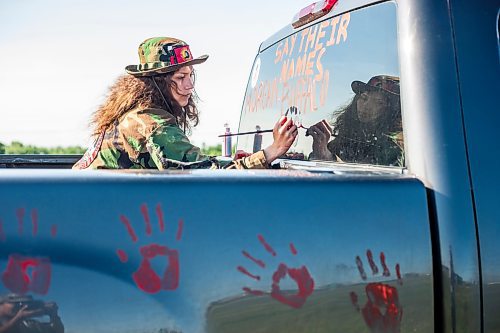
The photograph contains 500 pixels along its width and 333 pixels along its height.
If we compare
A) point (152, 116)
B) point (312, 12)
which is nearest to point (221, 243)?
point (152, 116)

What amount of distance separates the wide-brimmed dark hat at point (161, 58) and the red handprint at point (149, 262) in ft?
4.39

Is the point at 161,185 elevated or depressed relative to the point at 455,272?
elevated

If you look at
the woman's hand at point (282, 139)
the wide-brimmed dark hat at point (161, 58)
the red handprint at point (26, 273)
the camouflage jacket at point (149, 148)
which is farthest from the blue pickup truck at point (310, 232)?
the wide-brimmed dark hat at point (161, 58)

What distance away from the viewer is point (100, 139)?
284 cm

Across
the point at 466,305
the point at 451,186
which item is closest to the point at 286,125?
the point at 451,186

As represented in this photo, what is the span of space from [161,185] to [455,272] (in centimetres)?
81

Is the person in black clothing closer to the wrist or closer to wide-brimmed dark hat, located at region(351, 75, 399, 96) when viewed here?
the wrist

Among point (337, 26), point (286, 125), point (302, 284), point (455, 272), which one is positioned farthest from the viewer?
point (337, 26)

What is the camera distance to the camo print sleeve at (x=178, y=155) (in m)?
2.44

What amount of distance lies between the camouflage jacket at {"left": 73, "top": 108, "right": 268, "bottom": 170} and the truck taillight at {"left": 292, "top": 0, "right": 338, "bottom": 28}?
743 mm

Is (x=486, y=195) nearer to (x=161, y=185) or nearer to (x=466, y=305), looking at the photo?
(x=466, y=305)

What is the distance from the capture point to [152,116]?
2.69 m

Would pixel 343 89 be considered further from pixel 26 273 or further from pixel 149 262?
pixel 26 273

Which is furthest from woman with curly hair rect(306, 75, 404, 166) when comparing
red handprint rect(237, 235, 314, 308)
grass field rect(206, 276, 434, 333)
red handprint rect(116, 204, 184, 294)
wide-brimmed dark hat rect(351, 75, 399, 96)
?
red handprint rect(116, 204, 184, 294)
